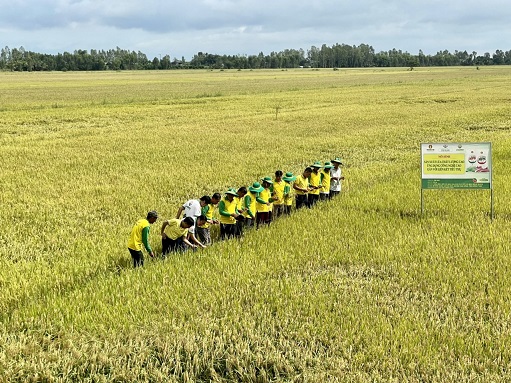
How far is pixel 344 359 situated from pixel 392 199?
24.9 feet

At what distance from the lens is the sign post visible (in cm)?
1052

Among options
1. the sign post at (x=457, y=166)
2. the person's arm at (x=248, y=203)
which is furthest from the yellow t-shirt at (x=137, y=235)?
the sign post at (x=457, y=166)

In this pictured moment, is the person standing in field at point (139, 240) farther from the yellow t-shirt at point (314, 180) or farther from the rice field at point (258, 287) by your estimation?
the yellow t-shirt at point (314, 180)

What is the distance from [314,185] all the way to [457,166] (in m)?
3.37

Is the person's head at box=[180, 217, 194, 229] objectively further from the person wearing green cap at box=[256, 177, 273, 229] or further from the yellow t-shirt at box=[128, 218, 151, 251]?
the person wearing green cap at box=[256, 177, 273, 229]

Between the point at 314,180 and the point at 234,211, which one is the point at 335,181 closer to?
the point at 314,180

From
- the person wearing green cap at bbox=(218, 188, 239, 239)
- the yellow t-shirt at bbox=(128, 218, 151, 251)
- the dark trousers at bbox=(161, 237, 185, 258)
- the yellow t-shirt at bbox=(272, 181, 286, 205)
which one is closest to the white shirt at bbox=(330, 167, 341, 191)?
the yellow t-shirt at bbox=(272, 181, 286, 205)

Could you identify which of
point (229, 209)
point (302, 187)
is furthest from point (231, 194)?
point (302, 187)

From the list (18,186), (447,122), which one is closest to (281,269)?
(18,186)

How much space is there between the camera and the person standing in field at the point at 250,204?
1015 centimetres

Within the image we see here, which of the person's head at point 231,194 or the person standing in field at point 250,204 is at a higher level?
the person's head at point 231,194

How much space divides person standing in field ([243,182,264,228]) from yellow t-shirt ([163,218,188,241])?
6.08ft

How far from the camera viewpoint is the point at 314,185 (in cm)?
1225

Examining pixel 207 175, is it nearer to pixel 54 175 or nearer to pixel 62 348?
pixel 54 175
